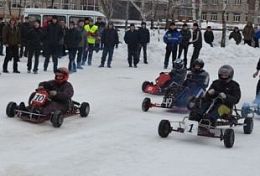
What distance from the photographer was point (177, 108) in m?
12.2

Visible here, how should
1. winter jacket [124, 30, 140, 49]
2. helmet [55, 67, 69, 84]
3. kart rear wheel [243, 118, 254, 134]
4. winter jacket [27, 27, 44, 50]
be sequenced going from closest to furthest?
kart rear wheel [243, 118, 254, 134] < helmet [55, 67, 69, 84] < winter jacket [27, 27, 44, 50] < winter jacket [124, 30, 140, 49]

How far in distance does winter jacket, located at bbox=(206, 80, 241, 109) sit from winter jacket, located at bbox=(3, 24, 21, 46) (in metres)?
9.19

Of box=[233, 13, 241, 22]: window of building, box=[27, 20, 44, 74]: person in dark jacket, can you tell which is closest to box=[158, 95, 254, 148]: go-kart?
box=[27, 20, 44, 74]: person in dark jacket

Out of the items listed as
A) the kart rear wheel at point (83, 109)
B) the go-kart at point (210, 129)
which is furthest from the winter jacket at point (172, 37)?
the go-kart at point (210, 129)

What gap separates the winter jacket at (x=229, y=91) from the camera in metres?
9.62

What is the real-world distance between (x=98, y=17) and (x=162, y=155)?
70.2ft

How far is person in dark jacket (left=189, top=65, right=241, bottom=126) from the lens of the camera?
9395 mm

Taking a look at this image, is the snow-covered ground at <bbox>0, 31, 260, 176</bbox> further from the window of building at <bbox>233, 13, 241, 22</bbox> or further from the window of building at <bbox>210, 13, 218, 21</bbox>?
the window of building at <bbox>233, 13, 241, 22</bbox>

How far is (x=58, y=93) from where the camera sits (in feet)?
33.8

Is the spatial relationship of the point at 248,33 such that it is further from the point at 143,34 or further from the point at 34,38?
the point at 34,38

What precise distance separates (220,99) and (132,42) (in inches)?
480

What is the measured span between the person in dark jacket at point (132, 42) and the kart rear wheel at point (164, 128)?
40.7 feet

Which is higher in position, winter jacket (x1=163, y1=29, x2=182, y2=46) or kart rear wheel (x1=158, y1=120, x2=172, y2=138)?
winter jacket (x1=163, y1=29, x2=182, y2=46)

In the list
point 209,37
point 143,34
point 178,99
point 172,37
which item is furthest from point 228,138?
point 209,37
